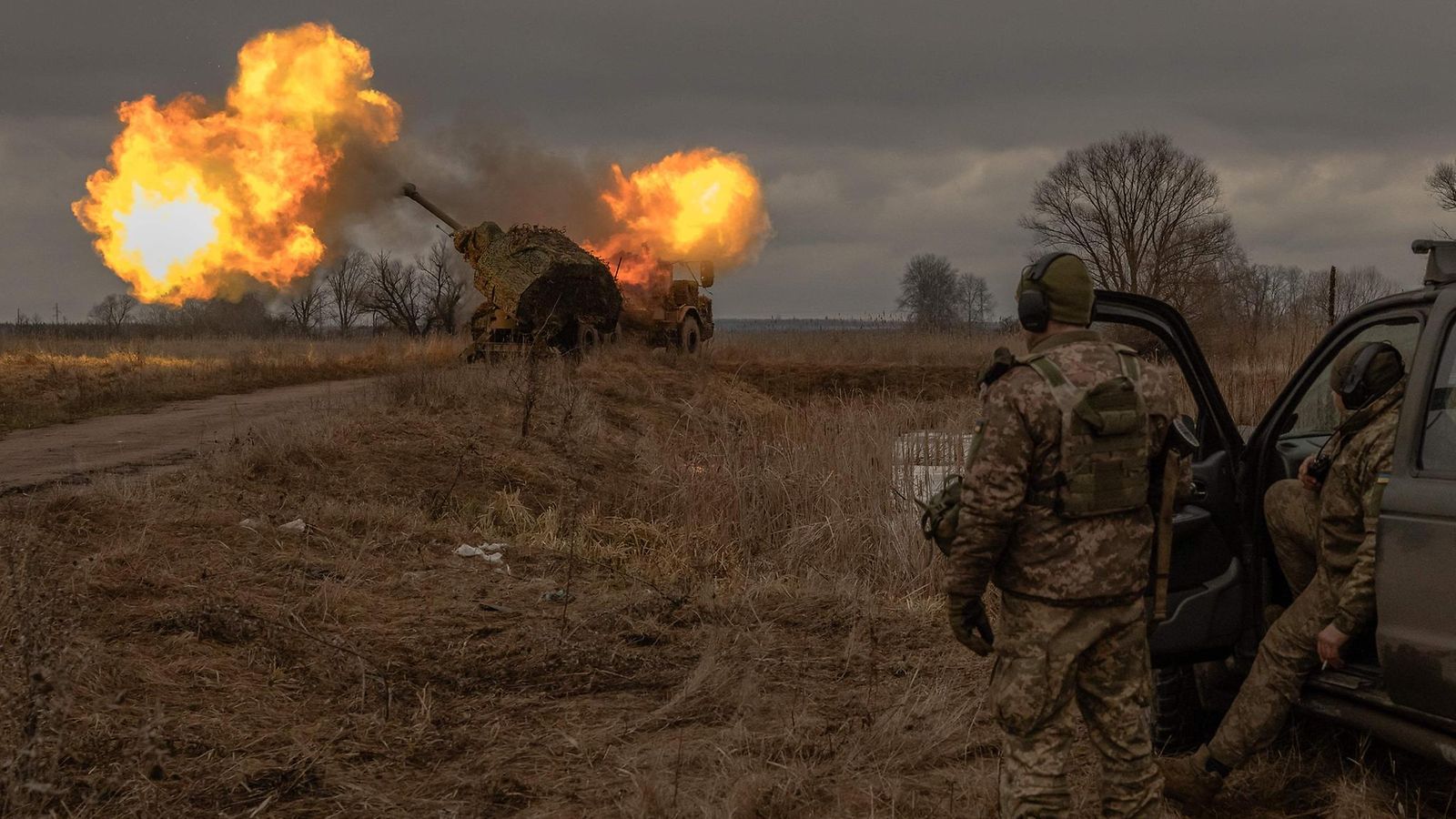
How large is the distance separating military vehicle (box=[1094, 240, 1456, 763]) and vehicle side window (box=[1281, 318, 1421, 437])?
0.01 metres

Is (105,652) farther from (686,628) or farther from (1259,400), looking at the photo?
(1259,400)

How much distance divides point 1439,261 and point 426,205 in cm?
2255

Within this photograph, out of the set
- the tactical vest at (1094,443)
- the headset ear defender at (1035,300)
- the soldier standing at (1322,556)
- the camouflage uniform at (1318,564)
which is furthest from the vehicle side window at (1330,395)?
the headset ear defender at (1035,300)

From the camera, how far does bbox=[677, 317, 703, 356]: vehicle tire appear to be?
27.3 meters

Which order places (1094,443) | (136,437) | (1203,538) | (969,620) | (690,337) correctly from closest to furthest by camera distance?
(1094,443), (969,620), (1203,538), (136,437), (690,337)

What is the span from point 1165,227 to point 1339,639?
36779 millimetres

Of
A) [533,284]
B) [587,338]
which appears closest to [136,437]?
[533,284]

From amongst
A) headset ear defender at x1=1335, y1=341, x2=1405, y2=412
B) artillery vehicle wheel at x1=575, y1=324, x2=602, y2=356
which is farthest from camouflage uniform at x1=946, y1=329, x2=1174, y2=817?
artillery vehicle wheel at x1=575, y1=324, x2=602, y2=356

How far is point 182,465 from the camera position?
10.8 meters

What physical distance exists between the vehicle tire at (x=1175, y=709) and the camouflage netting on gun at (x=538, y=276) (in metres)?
18.0

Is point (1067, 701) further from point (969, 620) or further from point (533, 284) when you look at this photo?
point (533, 284)

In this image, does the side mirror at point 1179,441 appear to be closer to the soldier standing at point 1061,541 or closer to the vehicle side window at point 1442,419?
the soldier standing at point 1061,541

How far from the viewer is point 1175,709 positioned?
481cm

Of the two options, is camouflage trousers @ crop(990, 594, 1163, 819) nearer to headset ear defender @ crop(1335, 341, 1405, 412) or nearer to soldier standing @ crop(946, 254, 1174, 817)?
soldier standing @ crop(946, 254, 1174, 817)
